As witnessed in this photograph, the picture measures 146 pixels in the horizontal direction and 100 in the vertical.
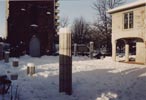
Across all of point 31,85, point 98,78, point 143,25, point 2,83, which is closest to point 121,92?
point 98,78

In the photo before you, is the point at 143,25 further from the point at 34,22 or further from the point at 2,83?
the point at 34,22

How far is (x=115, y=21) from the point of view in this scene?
105 feet

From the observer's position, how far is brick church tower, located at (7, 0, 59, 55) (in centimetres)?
4584

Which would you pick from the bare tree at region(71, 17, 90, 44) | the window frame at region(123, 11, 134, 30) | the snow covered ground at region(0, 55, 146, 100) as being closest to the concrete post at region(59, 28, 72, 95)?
the snow covered ground at region(0, 55, 146, 100)

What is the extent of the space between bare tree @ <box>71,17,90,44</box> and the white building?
4332 cm

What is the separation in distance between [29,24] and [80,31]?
40.3 meters

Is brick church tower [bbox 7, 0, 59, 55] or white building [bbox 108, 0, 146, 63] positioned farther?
brick church tower [bbox 7, 0, 59, 55]

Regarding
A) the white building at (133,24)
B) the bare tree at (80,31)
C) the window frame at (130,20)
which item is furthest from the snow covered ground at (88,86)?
the bare tree at (80,31)

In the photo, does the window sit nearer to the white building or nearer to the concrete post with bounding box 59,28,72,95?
the white building

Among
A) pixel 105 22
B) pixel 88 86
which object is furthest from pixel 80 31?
pixel 88 86

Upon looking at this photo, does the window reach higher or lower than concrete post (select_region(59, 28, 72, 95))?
higher

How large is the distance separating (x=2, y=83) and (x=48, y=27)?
34.1 m

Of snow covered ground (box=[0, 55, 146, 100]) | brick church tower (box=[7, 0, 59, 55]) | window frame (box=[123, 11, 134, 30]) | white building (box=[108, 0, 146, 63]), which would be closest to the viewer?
snow covered ground (box=[0, 55, 146, 100])

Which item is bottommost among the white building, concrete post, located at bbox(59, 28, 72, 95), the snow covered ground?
the snow covered ground
